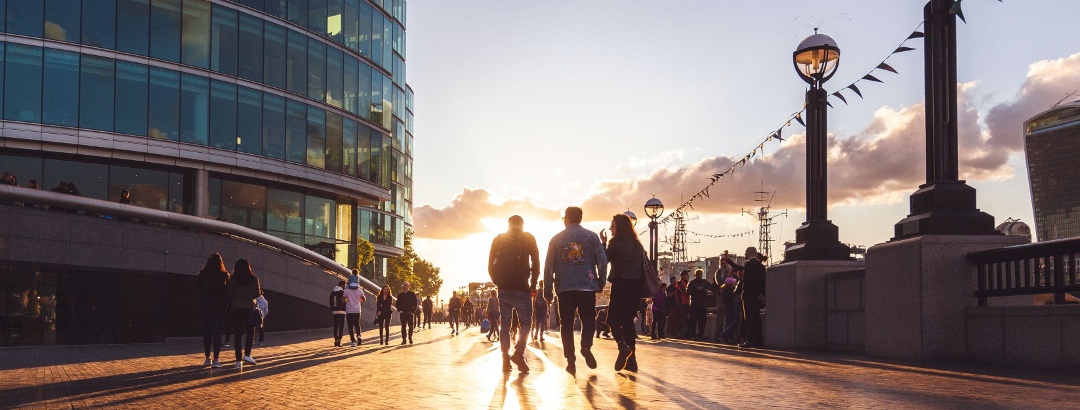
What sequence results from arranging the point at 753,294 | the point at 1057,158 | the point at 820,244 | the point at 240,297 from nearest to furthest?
the point at 240,297 < the point at 820,244 < the point at 753,294 < the point at 1057,158

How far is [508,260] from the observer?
10.6 metres

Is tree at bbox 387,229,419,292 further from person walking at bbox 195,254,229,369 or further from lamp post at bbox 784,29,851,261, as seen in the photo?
person walking at bbox 195,254,229,369

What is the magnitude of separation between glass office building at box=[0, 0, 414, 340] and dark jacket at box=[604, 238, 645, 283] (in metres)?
17.3

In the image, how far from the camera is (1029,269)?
32.4 ft

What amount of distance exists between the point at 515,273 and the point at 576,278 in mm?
757

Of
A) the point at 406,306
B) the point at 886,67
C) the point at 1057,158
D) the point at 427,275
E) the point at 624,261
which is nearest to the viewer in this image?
the point at 624,261

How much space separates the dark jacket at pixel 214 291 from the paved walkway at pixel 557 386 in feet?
2.71

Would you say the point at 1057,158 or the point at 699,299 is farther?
the point at 1057,158

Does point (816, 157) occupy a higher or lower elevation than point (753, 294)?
higher

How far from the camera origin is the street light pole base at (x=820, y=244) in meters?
15.4

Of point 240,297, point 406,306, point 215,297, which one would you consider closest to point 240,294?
point 240,297

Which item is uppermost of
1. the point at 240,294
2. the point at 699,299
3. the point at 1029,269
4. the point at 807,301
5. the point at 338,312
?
the point at 1029,269

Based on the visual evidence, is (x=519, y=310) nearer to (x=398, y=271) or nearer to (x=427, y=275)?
(x=398, y=271)

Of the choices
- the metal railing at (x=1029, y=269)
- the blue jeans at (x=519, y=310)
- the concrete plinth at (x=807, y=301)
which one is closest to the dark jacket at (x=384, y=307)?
the concrete plinth at (x=807, y=301)
